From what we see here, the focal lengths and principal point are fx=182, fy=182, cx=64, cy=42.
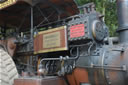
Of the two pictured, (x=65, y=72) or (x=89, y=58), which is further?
(x=65, y=72)

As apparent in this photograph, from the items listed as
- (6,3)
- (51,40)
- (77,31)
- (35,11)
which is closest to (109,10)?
(35,11)

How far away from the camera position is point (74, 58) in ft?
10.9

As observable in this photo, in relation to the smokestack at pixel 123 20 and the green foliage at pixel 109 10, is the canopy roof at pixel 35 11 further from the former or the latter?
the green foliage at pixel 109 10

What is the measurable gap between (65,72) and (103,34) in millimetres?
1002

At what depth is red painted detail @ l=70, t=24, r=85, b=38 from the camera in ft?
10.3

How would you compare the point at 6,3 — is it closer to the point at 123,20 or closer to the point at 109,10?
the point at 123,20

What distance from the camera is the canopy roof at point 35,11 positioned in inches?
166

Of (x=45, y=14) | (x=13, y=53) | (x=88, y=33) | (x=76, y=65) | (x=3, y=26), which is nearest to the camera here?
(x=88, y=33)

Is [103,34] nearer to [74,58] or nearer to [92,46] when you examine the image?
[92,46]

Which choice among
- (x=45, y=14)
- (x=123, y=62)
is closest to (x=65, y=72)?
(x=123, y=62)

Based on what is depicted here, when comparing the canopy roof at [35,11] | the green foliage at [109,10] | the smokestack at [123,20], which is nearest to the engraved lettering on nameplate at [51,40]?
the canopy roof at [35,11]

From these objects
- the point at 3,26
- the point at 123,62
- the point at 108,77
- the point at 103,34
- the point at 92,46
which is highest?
the point at 3,26

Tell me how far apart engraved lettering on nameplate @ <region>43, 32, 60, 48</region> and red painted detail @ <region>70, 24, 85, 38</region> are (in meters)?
0.30

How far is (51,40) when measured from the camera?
3.55 metres
